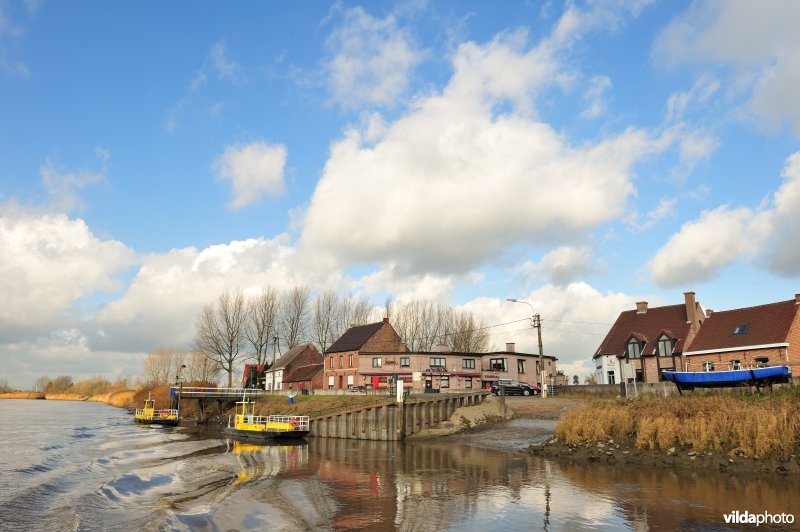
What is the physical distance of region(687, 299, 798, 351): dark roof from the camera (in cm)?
4709

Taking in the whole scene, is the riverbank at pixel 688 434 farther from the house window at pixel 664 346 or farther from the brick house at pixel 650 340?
the house window at pixel 664 346

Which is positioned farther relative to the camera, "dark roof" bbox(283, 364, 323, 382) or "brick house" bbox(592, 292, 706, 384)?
"dark roof" bbox(283, 364, 323, 382)

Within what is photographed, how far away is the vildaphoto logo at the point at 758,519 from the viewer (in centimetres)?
1537

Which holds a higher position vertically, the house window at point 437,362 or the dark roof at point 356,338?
the dark roof at point 356,338

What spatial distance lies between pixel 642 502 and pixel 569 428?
36.9ft

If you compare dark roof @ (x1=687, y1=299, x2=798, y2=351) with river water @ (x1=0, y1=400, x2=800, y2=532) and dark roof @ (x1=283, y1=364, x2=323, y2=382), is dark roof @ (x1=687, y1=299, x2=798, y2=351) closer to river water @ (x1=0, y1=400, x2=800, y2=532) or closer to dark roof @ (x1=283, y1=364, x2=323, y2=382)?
river water @ (x1=0, y1=400, x2=800, y2=532)

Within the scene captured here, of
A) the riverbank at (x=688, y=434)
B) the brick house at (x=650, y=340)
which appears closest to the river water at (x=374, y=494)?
the riverbank at (x=688, y=434)

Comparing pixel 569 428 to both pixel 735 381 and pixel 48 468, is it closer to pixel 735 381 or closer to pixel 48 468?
pixel 735 381

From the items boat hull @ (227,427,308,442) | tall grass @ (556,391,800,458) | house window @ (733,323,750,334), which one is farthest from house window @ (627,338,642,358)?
boat hull @ (227,427,308,442)

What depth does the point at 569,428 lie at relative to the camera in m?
29.3

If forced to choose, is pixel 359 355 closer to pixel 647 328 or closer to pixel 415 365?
pixel 415 365

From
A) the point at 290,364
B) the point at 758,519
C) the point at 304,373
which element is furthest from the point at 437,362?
the point at 758,519

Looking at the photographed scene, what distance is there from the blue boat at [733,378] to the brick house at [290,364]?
212ft

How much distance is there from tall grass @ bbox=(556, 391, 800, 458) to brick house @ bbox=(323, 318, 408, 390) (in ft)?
143
